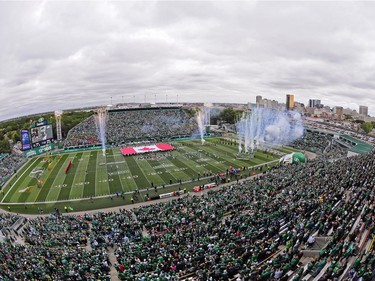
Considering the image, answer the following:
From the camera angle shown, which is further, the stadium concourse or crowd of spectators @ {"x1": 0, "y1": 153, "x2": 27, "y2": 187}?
crowd of spectators @ {"x1": 0, "y1": 153, "x2": 27, "y2": 187}

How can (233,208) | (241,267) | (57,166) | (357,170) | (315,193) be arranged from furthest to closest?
(57,166), (357,170), (233,208), (315,193), (241,267)

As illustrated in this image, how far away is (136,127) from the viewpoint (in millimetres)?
84500

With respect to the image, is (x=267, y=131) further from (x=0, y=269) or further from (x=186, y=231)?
(x=0, y=269)

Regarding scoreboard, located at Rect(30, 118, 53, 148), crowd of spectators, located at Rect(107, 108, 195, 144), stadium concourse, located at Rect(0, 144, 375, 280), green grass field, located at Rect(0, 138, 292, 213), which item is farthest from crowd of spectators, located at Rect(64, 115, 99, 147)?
stadium concourse, located at Rect(0, 144, 375, 280)

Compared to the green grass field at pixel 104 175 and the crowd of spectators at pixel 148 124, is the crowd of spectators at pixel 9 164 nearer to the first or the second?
the green grass field at pixel 104 175

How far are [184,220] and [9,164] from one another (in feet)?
144

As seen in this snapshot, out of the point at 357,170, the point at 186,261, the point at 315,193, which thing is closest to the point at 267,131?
the point at 357,170

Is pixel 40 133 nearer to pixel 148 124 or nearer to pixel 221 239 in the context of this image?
pixel 148 124

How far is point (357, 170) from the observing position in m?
27.5

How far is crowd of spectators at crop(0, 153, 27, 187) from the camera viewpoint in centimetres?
4578

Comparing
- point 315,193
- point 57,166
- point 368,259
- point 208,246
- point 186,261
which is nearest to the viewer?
point 368,259

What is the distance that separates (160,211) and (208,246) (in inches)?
387

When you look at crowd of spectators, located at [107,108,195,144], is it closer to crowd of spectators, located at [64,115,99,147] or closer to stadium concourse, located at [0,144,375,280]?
crowd of spectators, located at [64,115,99,147]

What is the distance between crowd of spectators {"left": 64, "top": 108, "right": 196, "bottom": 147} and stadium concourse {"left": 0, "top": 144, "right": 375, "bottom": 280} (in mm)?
47736
